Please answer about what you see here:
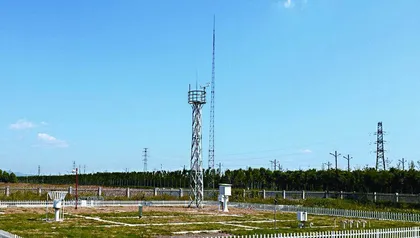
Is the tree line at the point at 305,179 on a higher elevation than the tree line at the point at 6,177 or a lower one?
higher

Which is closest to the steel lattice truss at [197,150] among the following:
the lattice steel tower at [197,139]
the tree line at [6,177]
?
the lattice steel tower at [197,139]

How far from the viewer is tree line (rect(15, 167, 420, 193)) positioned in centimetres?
4963

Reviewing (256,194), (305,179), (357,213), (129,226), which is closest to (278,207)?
(357,213)

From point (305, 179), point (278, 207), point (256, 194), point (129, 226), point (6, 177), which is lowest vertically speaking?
point (6, 177)

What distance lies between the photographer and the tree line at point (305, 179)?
1954 inches

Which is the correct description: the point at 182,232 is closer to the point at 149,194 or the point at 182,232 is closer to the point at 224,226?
the point at 224,226

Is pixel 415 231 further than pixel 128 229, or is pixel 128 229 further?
pixel 128 229

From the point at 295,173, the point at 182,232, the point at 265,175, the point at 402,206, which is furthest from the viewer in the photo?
the point at 265,175

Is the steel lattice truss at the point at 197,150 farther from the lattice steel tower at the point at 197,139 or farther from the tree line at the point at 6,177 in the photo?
the tree line at the point at 6,177

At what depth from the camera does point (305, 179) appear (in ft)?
211

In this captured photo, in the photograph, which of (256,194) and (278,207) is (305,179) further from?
(278,207)

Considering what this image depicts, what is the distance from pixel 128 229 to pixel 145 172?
297ft

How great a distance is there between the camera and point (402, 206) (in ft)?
131

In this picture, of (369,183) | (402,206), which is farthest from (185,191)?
(402,206)
